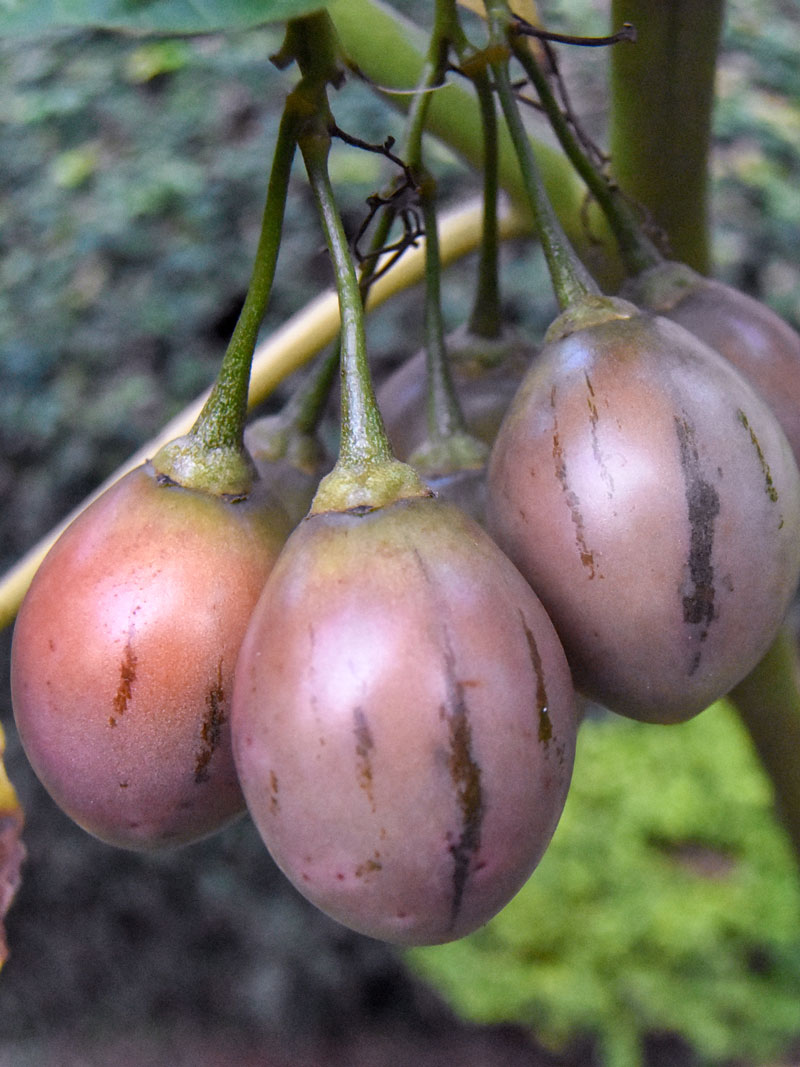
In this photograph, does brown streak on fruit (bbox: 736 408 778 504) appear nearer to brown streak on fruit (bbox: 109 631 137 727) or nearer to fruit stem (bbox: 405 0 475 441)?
fruit stem (bbox: 405 0 475 441)

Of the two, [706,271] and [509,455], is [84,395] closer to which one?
[706,271]

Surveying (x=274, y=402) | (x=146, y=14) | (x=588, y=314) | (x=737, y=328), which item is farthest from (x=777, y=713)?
(x=274, y=402)

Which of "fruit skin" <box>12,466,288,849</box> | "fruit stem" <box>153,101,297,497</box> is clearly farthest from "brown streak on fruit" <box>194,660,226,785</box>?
"fruit stem" <box>153,101,297,497</box>

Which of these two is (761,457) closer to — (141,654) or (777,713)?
(141,654)

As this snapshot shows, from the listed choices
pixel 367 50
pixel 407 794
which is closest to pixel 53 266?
pixel 367 50

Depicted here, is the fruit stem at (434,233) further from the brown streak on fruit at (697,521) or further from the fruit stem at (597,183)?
the brown streak on fruit at (697,521)

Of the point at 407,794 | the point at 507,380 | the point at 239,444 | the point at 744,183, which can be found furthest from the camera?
the point at 744,183
